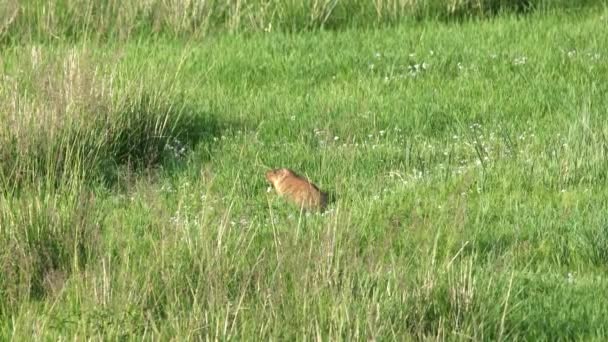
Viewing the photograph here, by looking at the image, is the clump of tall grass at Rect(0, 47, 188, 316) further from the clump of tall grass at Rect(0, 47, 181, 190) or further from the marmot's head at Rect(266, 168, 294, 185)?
the marmot's head at Rect(266, 168, 294, 185)

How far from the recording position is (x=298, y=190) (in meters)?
7.26

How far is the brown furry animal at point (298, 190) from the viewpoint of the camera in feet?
23.5

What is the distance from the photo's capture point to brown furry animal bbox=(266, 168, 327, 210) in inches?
282

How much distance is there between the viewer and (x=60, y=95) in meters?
7.98

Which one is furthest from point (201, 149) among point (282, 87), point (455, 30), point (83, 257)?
point (455, 30)

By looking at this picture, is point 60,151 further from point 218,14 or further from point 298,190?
point 218,14

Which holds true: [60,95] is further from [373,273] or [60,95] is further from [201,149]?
[373,273]

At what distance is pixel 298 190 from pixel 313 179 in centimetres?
63

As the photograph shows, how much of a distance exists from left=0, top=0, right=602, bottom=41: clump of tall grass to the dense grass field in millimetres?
65

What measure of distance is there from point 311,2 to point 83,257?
5.27 m

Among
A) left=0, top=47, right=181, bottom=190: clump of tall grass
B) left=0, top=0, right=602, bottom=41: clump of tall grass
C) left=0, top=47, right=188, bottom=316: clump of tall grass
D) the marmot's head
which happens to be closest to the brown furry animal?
the marmot's head

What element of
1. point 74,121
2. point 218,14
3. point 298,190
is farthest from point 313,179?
point 218,14

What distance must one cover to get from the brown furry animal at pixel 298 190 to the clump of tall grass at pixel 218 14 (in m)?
3.72

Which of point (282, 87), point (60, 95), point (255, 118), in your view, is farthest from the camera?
point (282, 87)
